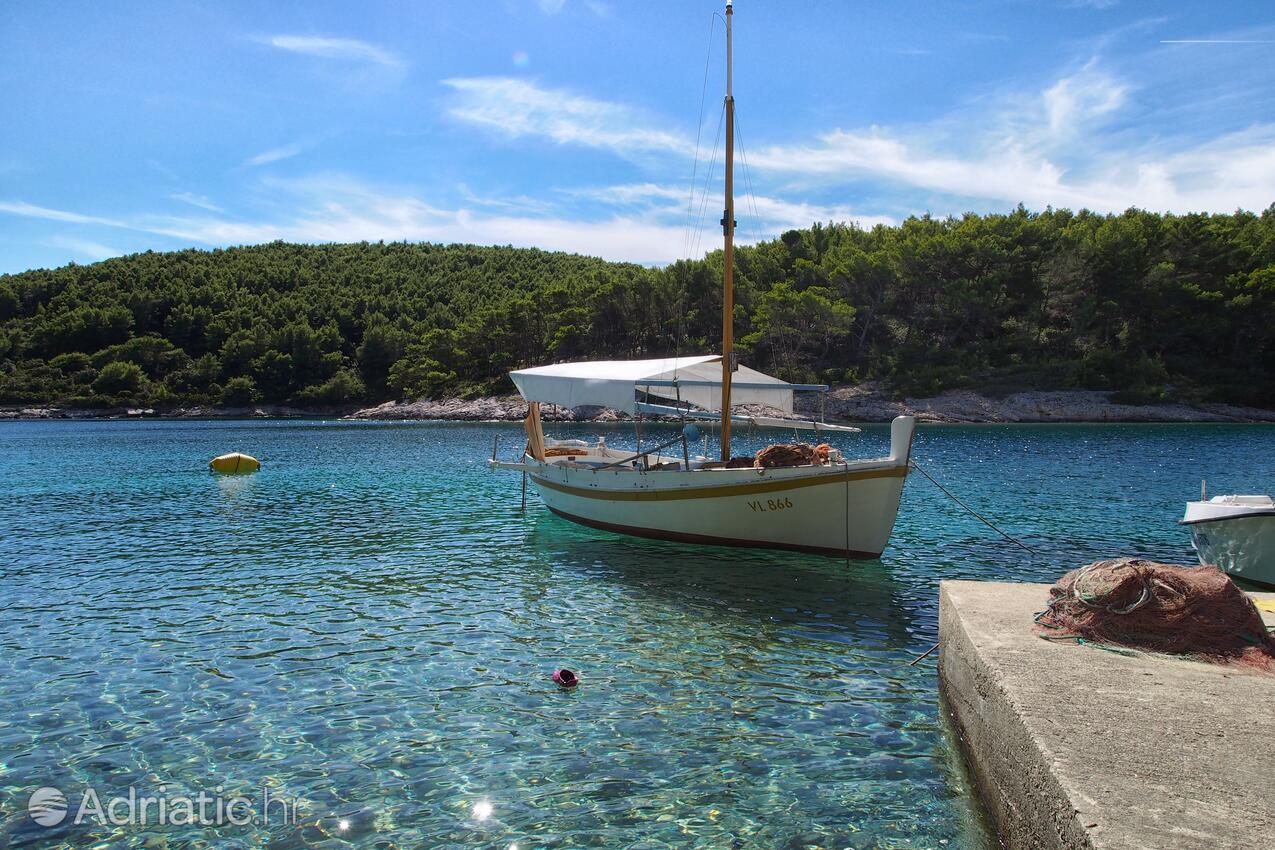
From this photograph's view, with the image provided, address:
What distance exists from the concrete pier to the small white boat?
18.6 feet

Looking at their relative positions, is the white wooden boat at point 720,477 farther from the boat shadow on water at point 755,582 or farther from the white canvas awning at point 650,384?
the boat shadow on water at point 755,582

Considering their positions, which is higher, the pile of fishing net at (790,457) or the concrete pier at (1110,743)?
the pile of fishing net at (790,457)

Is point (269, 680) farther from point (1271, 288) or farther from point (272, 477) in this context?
point (1271, 288)

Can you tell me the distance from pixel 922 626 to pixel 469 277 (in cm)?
15531

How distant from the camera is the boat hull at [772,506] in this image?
13.9 metres

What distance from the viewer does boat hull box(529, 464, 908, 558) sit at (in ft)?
45.7

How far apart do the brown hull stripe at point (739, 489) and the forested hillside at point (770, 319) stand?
5227cm

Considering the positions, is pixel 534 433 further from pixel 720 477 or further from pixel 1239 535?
pixel 1239 535

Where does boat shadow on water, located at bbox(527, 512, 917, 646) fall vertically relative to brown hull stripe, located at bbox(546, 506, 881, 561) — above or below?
below

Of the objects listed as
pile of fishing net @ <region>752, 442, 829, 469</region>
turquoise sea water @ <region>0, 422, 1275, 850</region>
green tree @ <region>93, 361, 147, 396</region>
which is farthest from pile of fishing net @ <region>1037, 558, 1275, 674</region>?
green tree @ <region>93, 361, 147, 396</region>

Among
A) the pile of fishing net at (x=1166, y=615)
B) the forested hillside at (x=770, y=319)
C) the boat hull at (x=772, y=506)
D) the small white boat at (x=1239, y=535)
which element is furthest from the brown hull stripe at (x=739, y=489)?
the forested hillside at (x=770, y=319)

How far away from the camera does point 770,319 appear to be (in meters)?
79.2

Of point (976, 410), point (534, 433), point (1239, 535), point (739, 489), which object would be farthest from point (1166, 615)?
point (976, 410)

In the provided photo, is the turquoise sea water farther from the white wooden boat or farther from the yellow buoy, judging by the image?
the yellow buoy
